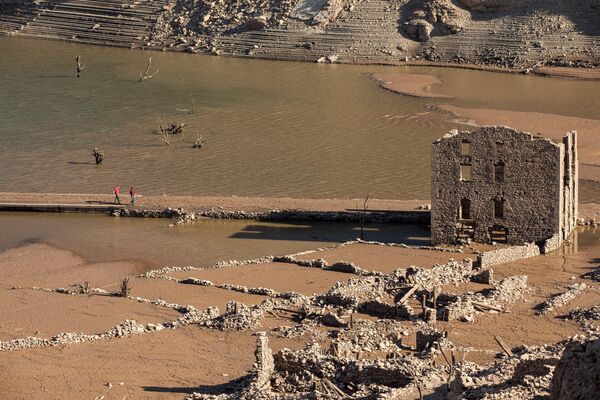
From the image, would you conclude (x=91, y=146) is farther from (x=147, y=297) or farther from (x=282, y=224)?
(x=147, y=297)

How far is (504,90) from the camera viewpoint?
59.2 meters

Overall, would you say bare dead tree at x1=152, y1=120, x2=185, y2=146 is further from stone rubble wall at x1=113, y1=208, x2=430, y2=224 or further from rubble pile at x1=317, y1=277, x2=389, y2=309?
rubble pile at x1=317, y1=277, x2=389, y2=309

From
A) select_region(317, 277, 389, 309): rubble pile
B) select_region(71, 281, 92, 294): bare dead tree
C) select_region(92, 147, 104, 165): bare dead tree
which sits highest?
select_region(92, 147, 104, 165): bare dead tree

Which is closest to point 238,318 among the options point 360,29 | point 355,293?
point 355,293

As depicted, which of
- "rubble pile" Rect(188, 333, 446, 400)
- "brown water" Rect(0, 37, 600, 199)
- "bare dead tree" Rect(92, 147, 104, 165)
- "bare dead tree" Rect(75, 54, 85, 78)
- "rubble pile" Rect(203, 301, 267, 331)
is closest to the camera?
"rubble pile" Rect(188, 333, 446, 400)

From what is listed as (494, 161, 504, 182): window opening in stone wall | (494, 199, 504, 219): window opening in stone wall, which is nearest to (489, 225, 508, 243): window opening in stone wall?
(494, 199, 504, 219): window opening in stone wall

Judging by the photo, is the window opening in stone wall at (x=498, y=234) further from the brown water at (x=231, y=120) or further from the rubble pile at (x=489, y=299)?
the brown water at (x=231, y=120)

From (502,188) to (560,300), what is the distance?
615cm

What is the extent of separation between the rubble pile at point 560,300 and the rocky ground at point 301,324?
0.17 ft

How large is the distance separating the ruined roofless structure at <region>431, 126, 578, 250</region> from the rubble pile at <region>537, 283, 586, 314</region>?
4.13m

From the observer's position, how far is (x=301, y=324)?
89.2 feet

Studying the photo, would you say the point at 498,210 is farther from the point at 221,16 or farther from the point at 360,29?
the point at 221,16

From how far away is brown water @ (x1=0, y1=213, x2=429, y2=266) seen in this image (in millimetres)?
35531

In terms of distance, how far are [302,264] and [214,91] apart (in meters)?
27.9
